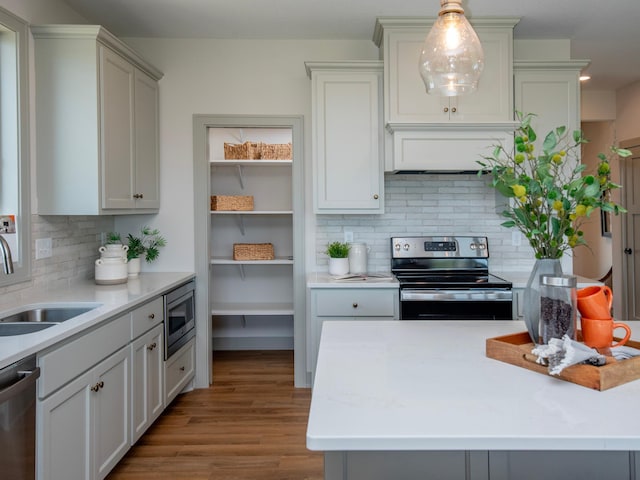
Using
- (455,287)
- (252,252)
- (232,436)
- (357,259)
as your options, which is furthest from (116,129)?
(455,287)

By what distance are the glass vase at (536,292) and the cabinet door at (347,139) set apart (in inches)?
80.5

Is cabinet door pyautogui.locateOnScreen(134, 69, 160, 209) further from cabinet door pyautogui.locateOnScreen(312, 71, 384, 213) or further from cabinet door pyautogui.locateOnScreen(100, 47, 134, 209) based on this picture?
cabinet door pyautogui.locateOnScreen(312, 71, 384, 213)

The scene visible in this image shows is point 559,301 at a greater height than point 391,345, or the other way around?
point 559,301

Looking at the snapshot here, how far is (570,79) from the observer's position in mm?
3500

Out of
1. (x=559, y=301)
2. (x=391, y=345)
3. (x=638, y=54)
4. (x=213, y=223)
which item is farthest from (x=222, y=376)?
(x=638, y=54)

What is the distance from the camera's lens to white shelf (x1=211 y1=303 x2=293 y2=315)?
4.27 metres

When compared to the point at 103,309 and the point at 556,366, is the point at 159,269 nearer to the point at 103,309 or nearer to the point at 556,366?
the point at 103,309

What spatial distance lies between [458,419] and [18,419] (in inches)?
56.6

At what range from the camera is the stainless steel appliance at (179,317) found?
314 cm

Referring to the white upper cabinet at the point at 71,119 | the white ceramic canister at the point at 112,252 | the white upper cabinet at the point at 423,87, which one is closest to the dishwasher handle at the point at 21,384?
the white upper cabinet at the point at 71,119

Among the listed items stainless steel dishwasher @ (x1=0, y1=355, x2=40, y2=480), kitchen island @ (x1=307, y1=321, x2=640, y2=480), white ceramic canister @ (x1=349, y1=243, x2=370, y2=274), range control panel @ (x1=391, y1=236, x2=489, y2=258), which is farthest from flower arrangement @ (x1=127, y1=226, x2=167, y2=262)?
kitchen island @ (x1=307, y1=321, x2=640, y2=480)

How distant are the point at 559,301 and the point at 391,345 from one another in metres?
0.56

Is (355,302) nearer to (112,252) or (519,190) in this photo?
(112,252)

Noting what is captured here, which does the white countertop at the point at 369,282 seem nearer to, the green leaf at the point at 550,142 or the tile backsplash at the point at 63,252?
the tile backsplash at the point at 63,252
